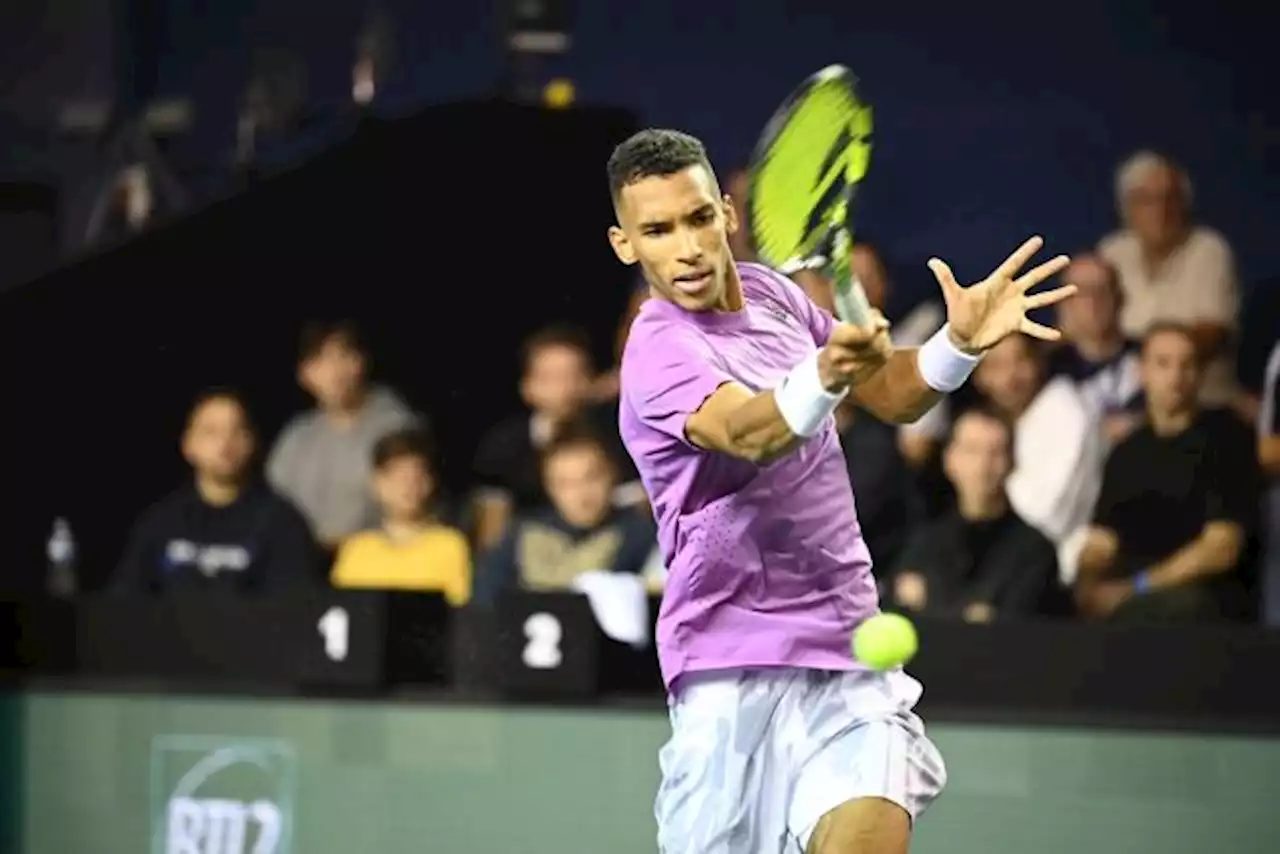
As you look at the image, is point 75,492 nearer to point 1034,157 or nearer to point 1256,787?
point 1034,157

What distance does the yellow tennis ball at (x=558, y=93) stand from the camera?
9773 millimetres

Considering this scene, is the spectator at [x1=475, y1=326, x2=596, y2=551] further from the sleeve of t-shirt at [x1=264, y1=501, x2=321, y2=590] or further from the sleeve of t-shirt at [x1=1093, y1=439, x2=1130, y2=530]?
the sleeve of t-shirt at [x1=1093, y1=439, x2=1130, y2=530]

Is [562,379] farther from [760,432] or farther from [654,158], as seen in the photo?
[760,432]

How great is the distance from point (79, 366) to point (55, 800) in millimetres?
1907

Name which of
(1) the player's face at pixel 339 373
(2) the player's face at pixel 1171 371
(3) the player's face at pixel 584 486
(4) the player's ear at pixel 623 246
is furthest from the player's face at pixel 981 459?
(4) the player's ear at pixel 623 246

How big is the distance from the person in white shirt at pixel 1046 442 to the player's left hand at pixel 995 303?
2903mm

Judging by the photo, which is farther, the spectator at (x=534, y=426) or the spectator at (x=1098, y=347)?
the spectator at (x=534, y=426)

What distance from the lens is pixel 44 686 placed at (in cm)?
842

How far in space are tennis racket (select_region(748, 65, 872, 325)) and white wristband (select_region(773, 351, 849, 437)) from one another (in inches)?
12.1

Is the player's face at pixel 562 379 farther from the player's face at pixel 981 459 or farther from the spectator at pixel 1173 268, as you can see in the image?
the spectator at pixel 1173 268

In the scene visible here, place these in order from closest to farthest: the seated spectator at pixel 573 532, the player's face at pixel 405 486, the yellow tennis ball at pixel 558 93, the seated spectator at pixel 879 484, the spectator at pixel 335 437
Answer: the seated spectator at pixel 879 484
the seated spectator at pixel 573 532
the player's face at pixel 405 486
the spectator at pixel 335 437
the yellow tennis ball at pixel 558 93

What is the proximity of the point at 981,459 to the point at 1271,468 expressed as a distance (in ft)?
2.69

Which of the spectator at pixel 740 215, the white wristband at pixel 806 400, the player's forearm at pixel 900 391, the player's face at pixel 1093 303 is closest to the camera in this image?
the white wristband at pixel 806 400

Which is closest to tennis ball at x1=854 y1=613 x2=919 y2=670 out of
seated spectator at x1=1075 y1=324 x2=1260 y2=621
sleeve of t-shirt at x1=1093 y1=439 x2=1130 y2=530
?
seated spectator at x1=1075 y1=324 x2=1260 y2=621
